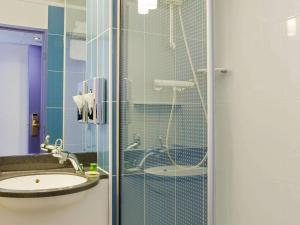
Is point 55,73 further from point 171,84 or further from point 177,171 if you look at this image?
point 177,171

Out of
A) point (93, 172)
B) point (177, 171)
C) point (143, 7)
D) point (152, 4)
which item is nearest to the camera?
point (177, 171)

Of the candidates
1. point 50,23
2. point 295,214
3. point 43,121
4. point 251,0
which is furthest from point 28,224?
point 251,0

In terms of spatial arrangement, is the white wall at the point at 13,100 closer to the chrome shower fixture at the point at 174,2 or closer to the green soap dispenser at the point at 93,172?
the green soap dispenser at the point at 93,172

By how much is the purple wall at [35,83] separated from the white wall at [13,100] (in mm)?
26

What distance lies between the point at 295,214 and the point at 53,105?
53.1 inches

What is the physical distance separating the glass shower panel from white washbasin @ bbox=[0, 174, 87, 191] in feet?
0.88

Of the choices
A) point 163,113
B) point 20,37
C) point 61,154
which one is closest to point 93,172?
Answer: point 61,154

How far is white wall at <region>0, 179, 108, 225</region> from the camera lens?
137 centimetres

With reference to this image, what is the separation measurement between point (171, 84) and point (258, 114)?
496 mm

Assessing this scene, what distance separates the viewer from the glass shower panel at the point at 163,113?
1146mm

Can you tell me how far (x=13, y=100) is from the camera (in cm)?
169

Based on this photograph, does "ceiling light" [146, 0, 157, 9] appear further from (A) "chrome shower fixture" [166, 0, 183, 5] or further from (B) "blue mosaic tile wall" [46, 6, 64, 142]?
(B) "blue mosaic tile wall" [46, 6, 64, 142]

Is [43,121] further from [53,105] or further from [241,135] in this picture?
[241,135]

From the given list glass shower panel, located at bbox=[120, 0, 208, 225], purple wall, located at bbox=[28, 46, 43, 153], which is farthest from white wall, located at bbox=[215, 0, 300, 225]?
purple wall, located at bbox=[28, 46, 43, 153]
